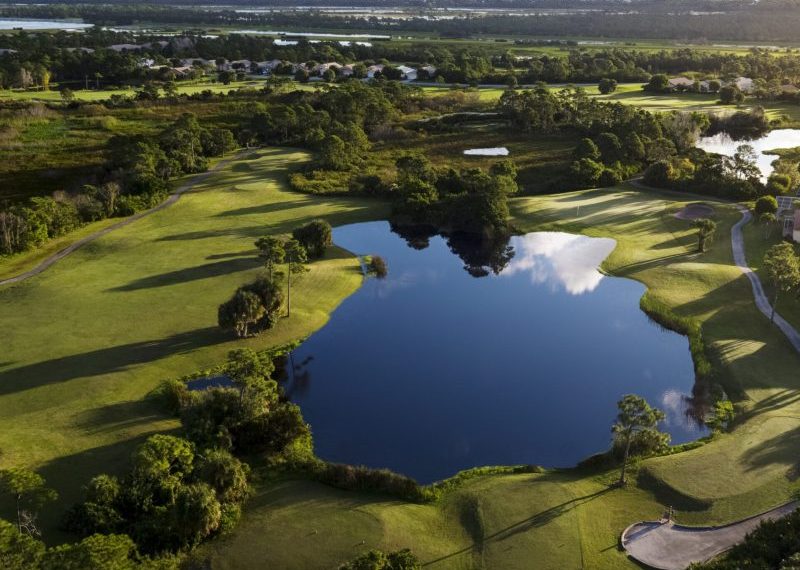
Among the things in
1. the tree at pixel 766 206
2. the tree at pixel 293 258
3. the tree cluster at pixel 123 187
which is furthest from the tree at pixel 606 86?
the tree at pixel 293 258

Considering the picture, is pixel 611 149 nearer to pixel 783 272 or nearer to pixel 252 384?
pixel 783 272

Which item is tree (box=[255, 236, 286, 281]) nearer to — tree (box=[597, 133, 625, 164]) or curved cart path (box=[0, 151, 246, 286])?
curved cart path (box=[0, 151, 246, 286])

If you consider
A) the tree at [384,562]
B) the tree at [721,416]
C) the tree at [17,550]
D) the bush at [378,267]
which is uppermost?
the tree at [17,550]

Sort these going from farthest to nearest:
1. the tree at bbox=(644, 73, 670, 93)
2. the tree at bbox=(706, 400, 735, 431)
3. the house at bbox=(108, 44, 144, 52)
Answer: the house at bbox=(108, 44, 144, 52) → the tree at bbox=(644, 73, 670, 93) → the tree at bbox=(706, 400, 735, 431)

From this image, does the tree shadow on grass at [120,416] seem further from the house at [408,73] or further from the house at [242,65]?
the house at [242,65]

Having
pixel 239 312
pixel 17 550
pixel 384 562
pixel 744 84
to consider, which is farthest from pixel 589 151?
pixel 17 550

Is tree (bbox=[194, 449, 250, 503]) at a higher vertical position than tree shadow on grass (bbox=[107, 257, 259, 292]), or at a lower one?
lower

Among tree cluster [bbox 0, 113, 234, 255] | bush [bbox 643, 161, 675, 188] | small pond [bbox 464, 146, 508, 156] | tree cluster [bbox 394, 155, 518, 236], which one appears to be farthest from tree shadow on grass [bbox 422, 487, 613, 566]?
small pond [bbox 464, 146, 508, 156]

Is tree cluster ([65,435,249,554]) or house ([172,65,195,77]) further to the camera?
house ([172,65,195,77])
